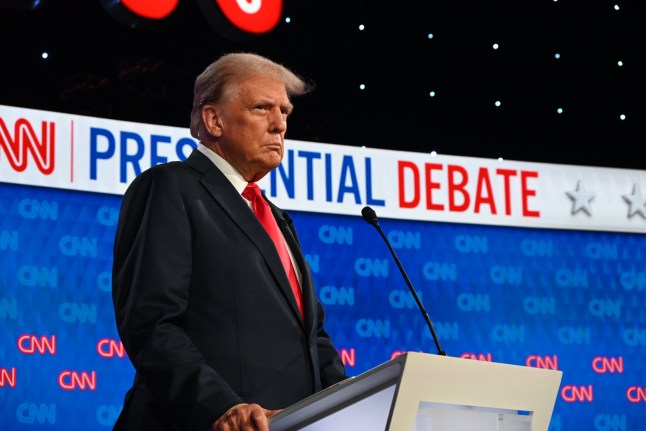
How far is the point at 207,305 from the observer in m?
1.66

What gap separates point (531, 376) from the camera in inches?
56.1

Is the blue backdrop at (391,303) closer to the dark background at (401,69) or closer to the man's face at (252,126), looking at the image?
the dark background at (401,69)

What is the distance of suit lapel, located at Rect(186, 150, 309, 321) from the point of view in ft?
5.62

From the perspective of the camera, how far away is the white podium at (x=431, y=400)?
1.29 m

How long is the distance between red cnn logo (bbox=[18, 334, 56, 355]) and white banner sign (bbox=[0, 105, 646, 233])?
0.50 meters

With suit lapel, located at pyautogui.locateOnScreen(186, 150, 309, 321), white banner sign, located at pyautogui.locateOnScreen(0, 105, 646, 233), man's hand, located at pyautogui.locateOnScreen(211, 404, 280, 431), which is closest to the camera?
man's hand, located at pyautogui.locateOnScreen(211, 404, 280, 431)

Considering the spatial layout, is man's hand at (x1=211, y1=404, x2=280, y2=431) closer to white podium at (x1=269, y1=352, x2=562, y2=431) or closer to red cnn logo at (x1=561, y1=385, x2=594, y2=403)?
white podium at (x1=269, y1=352, x2=562, y2=431)

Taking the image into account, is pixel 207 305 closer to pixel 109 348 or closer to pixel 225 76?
pixel 225 76

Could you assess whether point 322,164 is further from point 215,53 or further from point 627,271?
point 627,271

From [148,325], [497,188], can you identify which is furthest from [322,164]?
[148,325]

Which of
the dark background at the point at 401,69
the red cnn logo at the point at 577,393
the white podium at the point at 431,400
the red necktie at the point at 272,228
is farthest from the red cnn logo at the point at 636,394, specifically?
the white podium at the point at 431,400

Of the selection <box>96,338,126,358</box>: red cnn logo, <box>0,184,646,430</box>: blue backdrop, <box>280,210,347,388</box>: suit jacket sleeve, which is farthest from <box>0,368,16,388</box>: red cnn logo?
<box>280,210,347,388</box>: suit jacket sleeve

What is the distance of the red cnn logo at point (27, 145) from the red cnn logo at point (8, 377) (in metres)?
0.64

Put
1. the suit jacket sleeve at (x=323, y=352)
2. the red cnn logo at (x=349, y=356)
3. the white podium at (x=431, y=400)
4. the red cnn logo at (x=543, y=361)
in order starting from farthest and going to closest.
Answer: the red cnn logo at (x=543, y=361)
the red cnn logo at (x=349, y=356)
the suit jacket sleeve at (x=323, y=352)
the white podium at (x=431, y=400)
